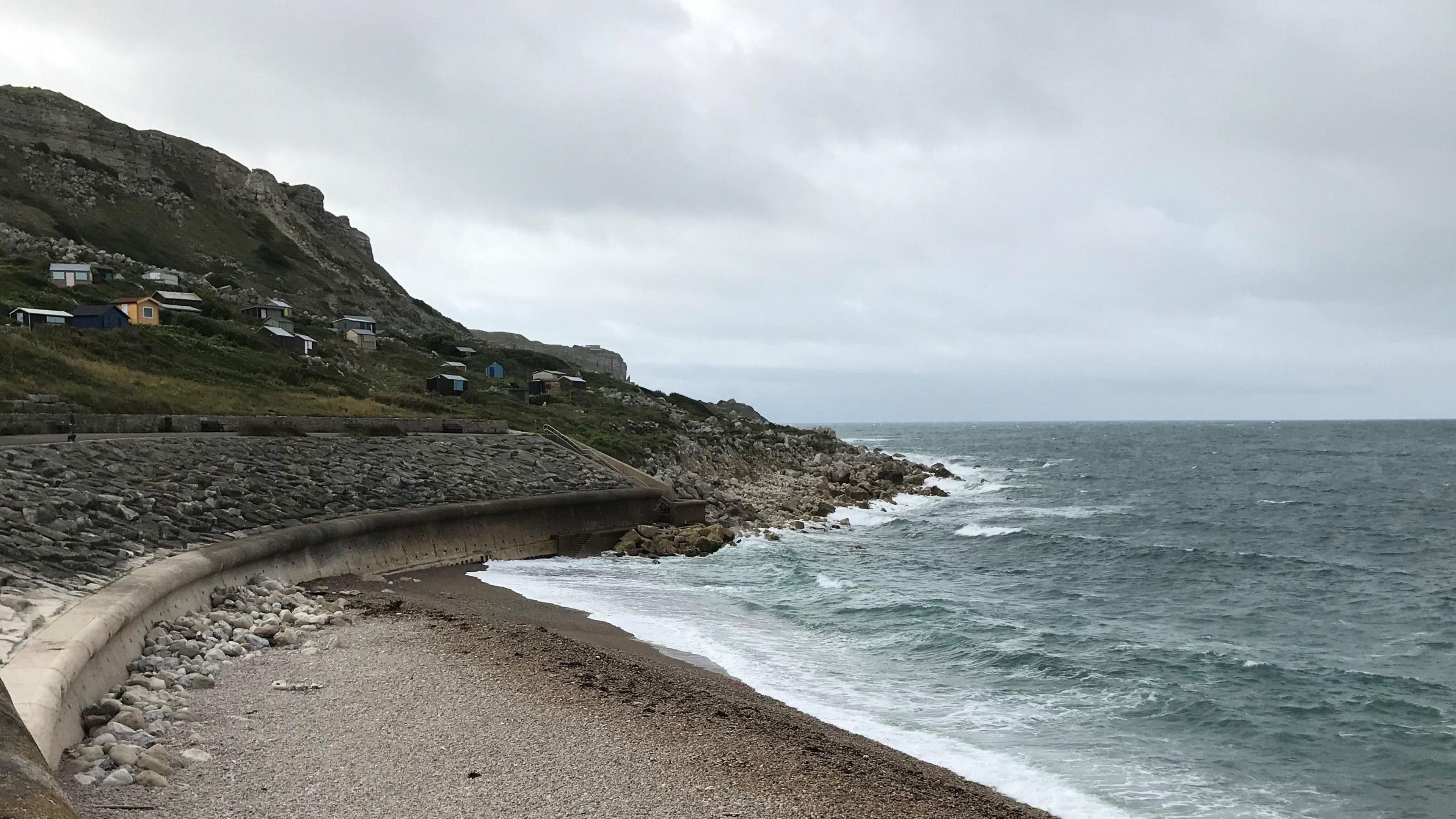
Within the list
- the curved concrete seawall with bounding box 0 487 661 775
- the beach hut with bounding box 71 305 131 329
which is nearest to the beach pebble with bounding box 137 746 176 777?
the curved concrete seawall with bounding box 0 487 661 775

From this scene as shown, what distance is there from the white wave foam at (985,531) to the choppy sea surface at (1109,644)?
0.53 ft

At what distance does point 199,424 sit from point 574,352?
89.5 meters

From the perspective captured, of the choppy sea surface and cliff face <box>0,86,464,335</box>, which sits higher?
cliff face <box>0,86,464,335</box>

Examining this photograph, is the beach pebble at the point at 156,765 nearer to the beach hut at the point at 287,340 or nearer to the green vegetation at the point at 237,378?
the green vegetation at the point at 237,378

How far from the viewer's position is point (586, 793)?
7254 mm

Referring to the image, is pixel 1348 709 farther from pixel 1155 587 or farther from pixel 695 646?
pixel 1155 587

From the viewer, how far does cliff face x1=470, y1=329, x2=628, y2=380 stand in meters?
104

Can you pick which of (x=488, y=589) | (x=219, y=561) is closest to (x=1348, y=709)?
(x=488, y=589)

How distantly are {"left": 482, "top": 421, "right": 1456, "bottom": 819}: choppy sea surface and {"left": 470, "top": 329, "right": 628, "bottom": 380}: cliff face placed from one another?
232ft

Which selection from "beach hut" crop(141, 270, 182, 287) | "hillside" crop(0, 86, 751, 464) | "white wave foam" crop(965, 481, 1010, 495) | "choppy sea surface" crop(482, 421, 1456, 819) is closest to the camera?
"choppy sea surface" crop(482, 421, 1456, 819)

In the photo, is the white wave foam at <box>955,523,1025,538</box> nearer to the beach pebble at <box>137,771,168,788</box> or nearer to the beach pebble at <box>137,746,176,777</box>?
the beach pebble at <box>137,746,176,777</box>

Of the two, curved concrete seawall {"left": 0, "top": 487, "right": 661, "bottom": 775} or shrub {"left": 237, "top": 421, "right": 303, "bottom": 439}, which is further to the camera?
shrub {"left": 237, "top": 421, "right": 303, "bottom": 439}

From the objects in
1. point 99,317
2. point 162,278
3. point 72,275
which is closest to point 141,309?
point 99,317

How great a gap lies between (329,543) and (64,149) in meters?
84.0
